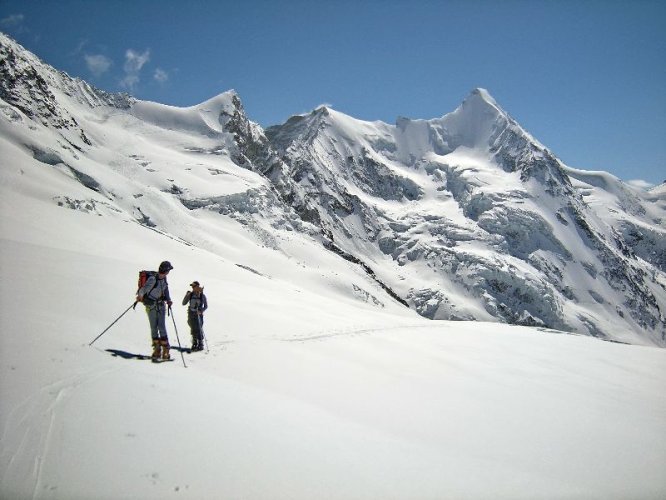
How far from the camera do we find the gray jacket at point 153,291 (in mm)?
9273

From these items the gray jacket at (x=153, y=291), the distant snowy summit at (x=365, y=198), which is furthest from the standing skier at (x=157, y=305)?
the distant snowy summit at (x=365, y=198)

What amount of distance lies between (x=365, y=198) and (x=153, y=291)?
16120 cm

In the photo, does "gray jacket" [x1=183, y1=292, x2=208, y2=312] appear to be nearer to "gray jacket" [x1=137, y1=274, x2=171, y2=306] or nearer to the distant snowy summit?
→ "gray jacket" [x1=137, y1=274, x2=171, y2=306]

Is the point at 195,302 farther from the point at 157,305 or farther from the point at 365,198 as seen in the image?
the point at 365,198

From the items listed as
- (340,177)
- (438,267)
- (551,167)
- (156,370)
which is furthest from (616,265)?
(156,370)

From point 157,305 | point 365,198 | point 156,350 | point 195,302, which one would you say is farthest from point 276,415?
point 365,198

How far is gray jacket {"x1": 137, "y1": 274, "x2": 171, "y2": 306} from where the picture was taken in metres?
9.27

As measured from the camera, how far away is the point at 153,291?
938 centimetres

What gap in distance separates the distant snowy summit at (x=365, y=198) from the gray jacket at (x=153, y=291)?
128 ft

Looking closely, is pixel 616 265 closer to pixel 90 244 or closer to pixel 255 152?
pixel 255 152

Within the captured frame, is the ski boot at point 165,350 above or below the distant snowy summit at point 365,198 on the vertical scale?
below

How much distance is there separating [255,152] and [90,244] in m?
120

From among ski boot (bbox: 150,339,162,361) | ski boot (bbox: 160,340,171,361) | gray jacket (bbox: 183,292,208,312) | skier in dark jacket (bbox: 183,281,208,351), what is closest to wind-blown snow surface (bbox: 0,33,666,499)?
ski boot (bbox: 160,340,171,361)

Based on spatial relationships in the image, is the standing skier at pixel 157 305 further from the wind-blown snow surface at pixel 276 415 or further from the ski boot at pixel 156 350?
the wind-blown snow surface at pixel 276 415
